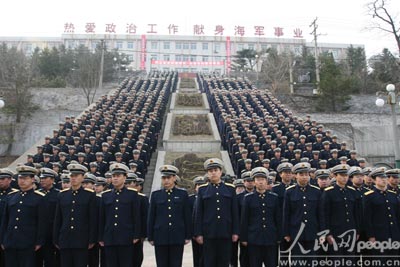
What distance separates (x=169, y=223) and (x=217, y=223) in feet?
1.91

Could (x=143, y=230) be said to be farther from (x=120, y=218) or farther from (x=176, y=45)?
(x=176, y=45)

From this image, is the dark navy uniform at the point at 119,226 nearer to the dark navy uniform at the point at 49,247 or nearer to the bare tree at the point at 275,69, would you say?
the dark navy uniform at the point at 49,247

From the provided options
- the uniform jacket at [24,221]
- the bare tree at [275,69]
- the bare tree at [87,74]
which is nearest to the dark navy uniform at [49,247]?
the uniform jacket at [24,221]

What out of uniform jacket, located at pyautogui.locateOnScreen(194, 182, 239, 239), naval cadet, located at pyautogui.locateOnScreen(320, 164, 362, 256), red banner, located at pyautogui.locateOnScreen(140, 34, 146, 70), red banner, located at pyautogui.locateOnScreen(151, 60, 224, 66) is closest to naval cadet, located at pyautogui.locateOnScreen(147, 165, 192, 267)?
uniform jacket, located at pyautogui.locateOnScreen(194, 182, 239, 239)

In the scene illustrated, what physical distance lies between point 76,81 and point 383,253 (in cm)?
2942

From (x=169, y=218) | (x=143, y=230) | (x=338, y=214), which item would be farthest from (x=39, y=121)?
(x=338, y=214)

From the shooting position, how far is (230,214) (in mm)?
4465

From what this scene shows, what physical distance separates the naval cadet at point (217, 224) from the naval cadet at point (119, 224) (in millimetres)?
780

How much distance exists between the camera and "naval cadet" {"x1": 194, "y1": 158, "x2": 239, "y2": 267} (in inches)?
173

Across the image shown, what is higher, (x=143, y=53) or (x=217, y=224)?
(x=143, y=53)

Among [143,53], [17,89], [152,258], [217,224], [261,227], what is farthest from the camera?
[143,53]

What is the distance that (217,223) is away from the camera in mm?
4383

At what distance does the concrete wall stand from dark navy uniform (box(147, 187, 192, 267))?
15.3m

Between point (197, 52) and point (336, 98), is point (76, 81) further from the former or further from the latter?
point (197, 52)
